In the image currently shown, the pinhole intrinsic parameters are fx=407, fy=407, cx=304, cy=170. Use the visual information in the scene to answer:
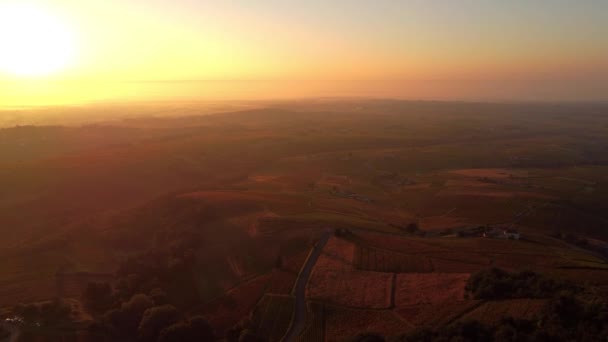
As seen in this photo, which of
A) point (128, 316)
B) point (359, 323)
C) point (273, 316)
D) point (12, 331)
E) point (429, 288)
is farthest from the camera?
point (429, 288)

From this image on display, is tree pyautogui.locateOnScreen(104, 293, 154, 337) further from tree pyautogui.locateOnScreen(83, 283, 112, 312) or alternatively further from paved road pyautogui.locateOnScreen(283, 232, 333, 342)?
paved road pyautogui.locateOnScreen(283, 232, 333, 342)

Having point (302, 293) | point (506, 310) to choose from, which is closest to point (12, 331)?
point (302, 293)

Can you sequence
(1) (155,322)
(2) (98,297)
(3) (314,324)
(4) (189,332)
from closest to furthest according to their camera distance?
(4) (189,332) < (3) (314,324) < (1) (155,322) < (2) (98,297)

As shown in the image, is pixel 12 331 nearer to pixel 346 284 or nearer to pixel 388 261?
pixel 346 284

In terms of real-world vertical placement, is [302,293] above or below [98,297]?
above

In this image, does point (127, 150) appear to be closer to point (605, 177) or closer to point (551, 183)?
point (551, 183)

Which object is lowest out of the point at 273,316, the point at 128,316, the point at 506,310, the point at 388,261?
the point at 128,316
